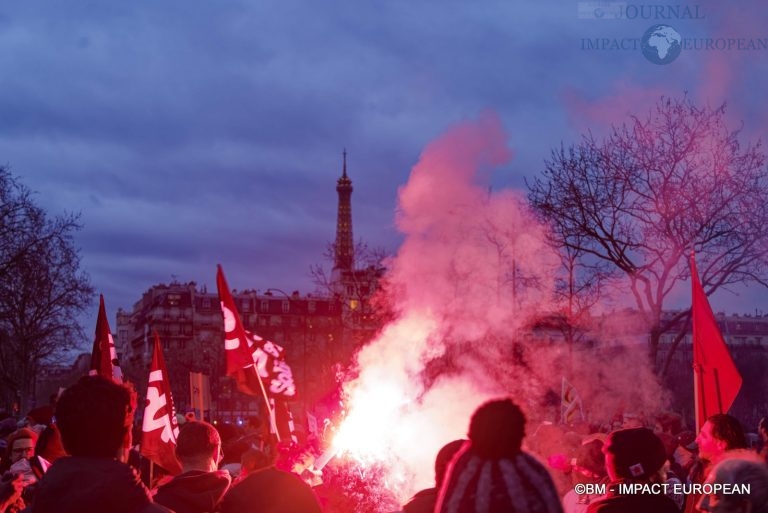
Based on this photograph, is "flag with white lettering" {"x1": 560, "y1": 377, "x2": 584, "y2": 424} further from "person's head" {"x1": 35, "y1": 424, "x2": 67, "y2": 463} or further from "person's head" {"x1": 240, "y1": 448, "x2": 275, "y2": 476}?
"person's head" {"x1": 35, "y1": 424, "x2": 67, "y2": 463}

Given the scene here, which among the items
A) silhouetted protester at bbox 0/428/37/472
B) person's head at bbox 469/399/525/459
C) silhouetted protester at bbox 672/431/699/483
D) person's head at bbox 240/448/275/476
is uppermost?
person's head at bbox 469/399/525/459

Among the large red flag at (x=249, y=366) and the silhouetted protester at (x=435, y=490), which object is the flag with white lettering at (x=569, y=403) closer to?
the large red flag at (x=249, y=366)

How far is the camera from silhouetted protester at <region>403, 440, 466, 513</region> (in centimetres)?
530

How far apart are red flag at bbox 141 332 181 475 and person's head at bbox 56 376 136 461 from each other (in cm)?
533

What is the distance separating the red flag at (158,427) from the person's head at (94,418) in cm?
533

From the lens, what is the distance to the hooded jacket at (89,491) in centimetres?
375

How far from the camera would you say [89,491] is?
376cm

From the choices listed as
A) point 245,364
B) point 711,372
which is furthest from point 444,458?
point 711,372

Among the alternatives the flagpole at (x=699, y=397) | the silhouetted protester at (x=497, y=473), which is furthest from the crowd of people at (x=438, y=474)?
the flagpole at (x=699, y=397)

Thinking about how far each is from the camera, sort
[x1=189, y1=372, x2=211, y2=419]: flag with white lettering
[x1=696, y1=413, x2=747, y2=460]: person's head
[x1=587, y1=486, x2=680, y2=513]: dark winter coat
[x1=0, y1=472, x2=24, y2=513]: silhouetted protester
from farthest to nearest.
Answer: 1. [x1=189, y1=372, x2=211, y2=419]: flag with white lettering
2. [x1=696, y1=413, x2=747, y2=460]: person's head
3. [x1=0, y1=472, x2=24, y2=513]: silhouetted protester
4. [x1=587, y1=486, x2=680, y2=513]: dark winter coat

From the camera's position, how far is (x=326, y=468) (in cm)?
995

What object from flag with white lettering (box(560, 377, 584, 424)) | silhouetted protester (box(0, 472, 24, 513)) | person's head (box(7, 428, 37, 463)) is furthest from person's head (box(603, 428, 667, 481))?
flag with white lettering (box(560, 377, 584, 424))

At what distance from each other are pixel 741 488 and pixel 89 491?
375 centimetres

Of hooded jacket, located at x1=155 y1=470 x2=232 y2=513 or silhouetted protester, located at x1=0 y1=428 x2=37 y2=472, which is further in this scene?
silhouetted protester, located at x1=0 y1=428 x2=37 y2=472
